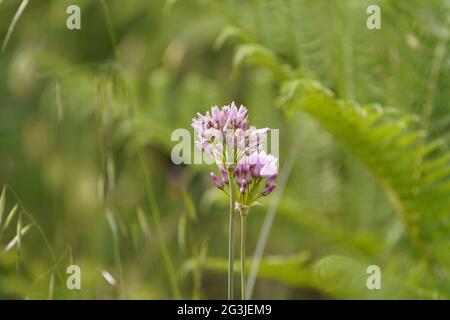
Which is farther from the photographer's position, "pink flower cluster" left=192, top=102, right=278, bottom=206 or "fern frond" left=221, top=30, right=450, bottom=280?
"fern frond" left=221, top=30, right=450, bottom=280

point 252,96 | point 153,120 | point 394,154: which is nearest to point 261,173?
Result: point 394,154

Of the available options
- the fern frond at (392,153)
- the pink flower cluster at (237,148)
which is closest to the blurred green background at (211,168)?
the fern frond at (392,153)

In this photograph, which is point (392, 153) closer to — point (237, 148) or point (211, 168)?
point (211, 168)

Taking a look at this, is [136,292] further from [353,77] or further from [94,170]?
[94,170]

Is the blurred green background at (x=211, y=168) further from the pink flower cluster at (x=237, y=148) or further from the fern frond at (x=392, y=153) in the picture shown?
the pink flower cluster at (x=237, y=148)

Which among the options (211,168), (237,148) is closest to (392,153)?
(211,168)

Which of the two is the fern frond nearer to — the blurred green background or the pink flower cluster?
the blurred green background

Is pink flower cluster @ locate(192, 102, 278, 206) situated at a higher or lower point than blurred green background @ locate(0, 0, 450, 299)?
lower

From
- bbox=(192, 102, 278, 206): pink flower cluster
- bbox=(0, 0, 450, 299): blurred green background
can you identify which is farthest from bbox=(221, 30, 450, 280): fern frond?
bbox=(192, 102, 278, 206): pink flower cluster
